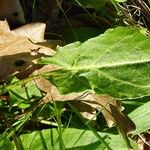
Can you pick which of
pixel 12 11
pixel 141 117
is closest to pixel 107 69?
pixel 141 117

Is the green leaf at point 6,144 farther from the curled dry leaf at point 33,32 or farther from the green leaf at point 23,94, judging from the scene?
the curled dry leaf at point 33,32

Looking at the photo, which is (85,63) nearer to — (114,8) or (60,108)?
(60,108)

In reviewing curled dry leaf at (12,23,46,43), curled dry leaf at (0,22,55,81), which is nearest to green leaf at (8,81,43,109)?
curled dry leaf at (0,22,55,81)

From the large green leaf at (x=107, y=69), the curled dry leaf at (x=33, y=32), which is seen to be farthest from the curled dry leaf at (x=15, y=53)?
the large green leaf at (x=107, y=69)

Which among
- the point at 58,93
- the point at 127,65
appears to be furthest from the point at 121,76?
the point at 58,93

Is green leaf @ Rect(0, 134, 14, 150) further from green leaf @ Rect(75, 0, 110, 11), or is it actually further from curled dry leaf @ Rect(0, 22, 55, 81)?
green leaf @ Rect(75, 0, 110, 11)

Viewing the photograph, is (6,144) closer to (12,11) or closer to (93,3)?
(12,11)
